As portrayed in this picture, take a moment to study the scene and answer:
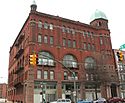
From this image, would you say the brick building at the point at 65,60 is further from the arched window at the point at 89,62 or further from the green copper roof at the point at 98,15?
the green copper roof at the point at 98,15

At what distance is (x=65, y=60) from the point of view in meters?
54.9

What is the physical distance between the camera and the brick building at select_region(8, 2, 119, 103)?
49375mm

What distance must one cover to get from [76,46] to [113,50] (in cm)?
1632

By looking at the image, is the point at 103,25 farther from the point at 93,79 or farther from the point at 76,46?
the point at 93,79

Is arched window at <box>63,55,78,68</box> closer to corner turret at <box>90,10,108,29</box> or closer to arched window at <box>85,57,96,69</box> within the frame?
arched window at <box>85,57,96,69</box>

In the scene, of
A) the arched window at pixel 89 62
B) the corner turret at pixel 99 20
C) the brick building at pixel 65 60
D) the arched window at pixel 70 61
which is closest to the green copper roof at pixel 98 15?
the corner turret at pixel 99 20

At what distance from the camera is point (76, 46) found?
57.8m

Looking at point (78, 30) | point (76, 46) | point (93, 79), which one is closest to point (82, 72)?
point (93, 79)

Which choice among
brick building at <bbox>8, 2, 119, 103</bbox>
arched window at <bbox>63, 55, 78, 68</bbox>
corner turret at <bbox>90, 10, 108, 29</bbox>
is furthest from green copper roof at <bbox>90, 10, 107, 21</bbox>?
arched window at <bbox>63, 55, 78, 68</bbox>

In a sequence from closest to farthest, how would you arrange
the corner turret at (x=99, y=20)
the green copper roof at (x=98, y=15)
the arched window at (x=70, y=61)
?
1. the arched window at (x=70, y=61)
2. the corner turret at (x=99, y=20)
3. the green copper roof at (x=98, y=15)

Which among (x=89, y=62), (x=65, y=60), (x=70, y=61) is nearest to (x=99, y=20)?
(x=89, y=62)

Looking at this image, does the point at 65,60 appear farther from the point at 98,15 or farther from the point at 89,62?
the point at 98,15

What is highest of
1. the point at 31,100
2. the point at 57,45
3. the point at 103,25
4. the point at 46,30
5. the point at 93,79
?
the point at 103,25

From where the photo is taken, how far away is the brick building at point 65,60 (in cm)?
4938
